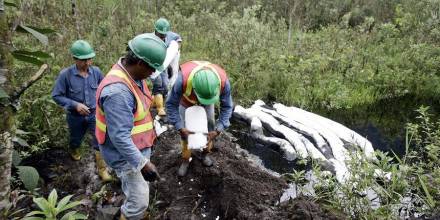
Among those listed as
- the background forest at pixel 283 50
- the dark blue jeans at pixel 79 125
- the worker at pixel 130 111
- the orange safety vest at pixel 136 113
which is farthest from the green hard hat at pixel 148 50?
the background forest at pixel 283 50

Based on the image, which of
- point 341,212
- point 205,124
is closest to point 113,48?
point 205,124

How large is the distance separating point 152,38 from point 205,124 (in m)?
1.33

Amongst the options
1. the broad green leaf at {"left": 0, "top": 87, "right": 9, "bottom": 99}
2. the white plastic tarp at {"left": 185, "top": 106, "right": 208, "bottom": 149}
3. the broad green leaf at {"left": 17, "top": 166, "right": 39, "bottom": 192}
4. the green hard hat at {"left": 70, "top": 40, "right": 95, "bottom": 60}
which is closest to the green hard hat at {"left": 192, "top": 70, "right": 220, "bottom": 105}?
the white plastic tarp at {"left": 185, "top": 106, "right": 208, "bottom": 149}

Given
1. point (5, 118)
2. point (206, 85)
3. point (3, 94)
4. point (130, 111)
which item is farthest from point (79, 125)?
point (3, 94)

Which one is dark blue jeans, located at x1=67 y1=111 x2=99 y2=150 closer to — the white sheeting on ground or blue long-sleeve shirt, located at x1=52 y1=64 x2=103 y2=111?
blue long-sleeve shirt, located at x1=52 y1=64 x2=103 y2=111

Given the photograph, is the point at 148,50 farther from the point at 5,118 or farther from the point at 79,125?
the point at 79,125

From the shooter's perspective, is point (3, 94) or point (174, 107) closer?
point (3, 94)

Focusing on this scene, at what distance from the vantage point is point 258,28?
736cm

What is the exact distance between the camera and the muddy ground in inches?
135

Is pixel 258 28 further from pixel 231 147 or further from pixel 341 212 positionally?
pixel 341 212

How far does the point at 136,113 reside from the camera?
99.3 inches

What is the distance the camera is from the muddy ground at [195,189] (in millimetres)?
3418

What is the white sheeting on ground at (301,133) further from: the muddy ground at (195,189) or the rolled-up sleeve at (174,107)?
the rolled-up sleeve at (174,107)

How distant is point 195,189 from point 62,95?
163 centimetres
